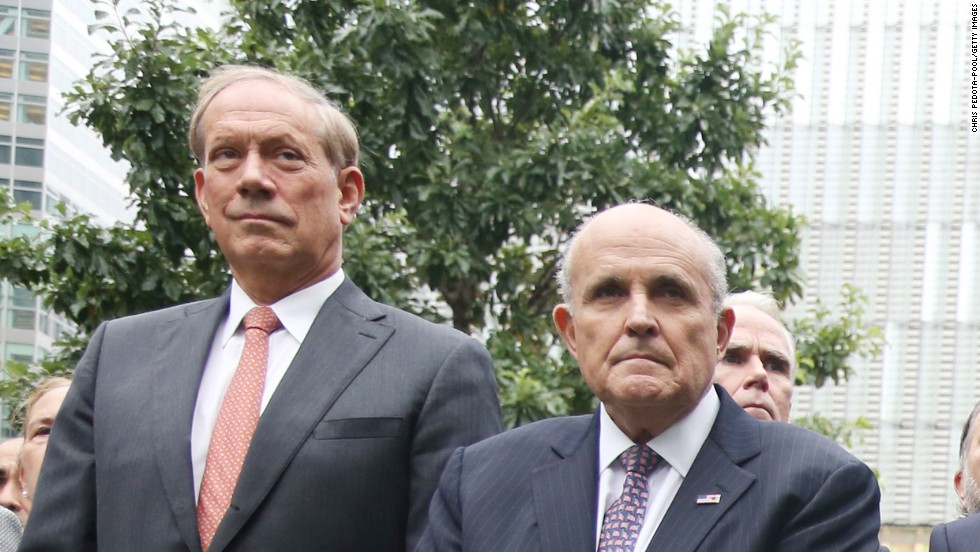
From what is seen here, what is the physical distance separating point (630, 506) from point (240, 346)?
1.01 m

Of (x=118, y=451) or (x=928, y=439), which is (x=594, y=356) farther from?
(x=928, y=439)

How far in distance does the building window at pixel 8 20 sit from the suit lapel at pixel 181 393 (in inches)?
290

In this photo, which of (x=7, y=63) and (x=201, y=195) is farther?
(x=7, y=63)

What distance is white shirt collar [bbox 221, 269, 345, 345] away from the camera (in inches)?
159

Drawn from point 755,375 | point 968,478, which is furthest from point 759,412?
point 968,478

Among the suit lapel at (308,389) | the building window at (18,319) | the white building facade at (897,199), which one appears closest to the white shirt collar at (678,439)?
the suit lapel at (308,389)

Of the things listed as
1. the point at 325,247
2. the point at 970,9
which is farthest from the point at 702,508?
the point at 970,9

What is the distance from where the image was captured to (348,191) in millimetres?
4160

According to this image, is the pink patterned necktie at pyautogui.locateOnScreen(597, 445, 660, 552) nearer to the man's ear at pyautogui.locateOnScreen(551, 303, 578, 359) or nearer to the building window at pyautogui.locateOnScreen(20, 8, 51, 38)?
the man's ear at pyautogui.locateOnScreen(551, 303, 578, 359)

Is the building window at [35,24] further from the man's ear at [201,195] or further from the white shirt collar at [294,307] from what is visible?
the white shirt collar at [294,307]

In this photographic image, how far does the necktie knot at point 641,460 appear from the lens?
12.0 feet

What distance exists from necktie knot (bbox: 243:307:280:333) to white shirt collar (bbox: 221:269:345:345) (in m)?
0.01

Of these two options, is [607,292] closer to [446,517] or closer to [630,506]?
[630,506]

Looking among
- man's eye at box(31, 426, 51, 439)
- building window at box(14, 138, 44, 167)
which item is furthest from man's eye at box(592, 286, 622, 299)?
building window at box(14, 138, 44, 167)
